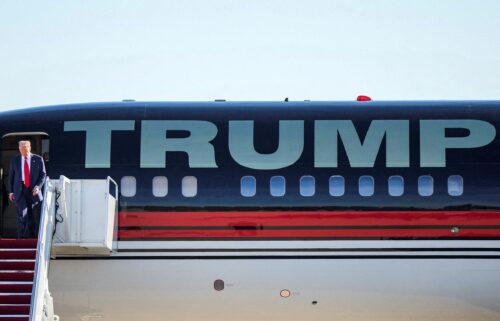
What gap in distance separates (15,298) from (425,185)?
734 cm

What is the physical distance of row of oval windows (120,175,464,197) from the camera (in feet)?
54.6

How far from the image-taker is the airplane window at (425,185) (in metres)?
16.6

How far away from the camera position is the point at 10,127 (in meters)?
17.4

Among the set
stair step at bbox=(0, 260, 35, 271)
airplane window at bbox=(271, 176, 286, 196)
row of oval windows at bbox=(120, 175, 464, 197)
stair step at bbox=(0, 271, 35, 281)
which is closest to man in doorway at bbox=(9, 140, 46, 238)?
stair step at bbox=(0, 260, 35, 271)

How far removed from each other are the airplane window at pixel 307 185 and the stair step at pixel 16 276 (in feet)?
16.2

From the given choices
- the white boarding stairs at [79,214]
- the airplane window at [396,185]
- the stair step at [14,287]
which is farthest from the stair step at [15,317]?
the airplane window at [396,185]

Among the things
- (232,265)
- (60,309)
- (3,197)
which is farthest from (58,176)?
(232,265)

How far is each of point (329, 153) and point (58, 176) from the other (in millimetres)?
4933

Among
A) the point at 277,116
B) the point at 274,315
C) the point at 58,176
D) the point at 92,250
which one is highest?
the point at 277,116

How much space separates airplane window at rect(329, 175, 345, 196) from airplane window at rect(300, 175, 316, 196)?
310mm

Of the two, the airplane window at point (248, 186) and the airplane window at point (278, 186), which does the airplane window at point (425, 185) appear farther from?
the airplane window at point (248, 186)

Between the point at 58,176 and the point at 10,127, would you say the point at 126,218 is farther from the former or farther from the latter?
the point at 10,127

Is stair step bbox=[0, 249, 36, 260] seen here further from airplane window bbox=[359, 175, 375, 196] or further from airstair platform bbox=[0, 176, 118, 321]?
airplane window bbox=[359, 175, 375, 196]

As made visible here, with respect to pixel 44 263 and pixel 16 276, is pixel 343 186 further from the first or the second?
pixel 16 276
